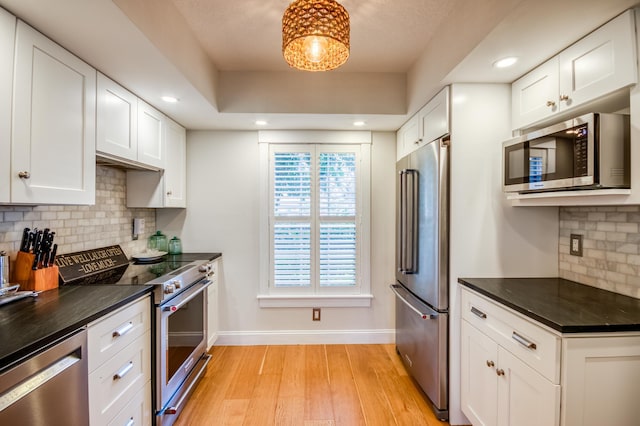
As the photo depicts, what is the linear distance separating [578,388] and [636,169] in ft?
2.90

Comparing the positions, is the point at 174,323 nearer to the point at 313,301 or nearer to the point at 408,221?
the point at 313,301

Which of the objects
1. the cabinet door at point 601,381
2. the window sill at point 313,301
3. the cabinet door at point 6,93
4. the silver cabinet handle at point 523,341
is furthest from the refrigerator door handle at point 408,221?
the cabinet door at point 6,93

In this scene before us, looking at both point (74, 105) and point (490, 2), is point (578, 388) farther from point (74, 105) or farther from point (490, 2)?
point (74, 105)

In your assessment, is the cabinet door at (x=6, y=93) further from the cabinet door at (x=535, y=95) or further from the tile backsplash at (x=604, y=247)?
the tile backsplash at (x=604, y=247)

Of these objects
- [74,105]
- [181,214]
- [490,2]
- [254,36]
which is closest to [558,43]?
[490,2]

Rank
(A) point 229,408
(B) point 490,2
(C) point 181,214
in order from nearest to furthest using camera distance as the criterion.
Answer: (B) point 490,2 → (A) point 229,408 → (C) point 181,214

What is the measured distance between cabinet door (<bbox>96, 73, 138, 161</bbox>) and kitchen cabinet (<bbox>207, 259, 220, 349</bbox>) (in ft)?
4.11

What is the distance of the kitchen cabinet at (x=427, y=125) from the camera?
1905 millimetres

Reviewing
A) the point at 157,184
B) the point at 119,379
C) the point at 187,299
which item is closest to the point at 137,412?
the point at 119,379

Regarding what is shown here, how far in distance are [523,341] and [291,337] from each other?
2.11 meters

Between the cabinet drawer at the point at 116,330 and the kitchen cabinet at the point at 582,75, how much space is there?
2.36 metres

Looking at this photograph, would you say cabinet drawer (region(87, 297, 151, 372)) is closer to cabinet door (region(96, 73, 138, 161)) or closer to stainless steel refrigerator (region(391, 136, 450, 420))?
cabinet door (region(96, 73, 138, 161))

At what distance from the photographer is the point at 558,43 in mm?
1419

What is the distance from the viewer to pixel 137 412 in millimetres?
1532
